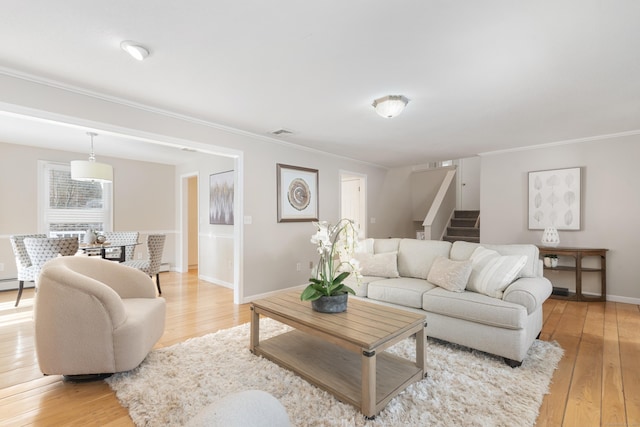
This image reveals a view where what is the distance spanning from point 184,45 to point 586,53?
280 centimetres

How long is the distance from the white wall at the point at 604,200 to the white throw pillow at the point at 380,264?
2.80 m

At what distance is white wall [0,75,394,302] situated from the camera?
2.66m

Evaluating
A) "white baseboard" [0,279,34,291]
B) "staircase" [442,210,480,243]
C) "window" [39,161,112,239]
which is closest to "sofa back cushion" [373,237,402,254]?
"staircase" [442,210,480,243]

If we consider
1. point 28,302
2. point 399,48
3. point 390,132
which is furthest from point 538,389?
point 28,302

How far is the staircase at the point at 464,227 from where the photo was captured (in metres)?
6.91

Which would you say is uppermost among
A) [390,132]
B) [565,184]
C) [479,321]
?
[390,132]

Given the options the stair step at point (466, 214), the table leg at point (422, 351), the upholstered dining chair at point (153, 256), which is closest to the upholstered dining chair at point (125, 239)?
the upholstered dining chair at point (153, 256)

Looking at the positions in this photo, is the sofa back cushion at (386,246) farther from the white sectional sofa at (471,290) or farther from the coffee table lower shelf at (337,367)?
the coffee table lower shelf at (337,367)

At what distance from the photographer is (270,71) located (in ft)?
8.06

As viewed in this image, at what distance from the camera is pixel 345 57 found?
224 cm

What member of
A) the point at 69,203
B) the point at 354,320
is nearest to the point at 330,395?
the point at 354,320

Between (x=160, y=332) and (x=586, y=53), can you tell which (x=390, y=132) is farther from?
(x=160, y=332)

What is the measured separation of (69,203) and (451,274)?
245 inches

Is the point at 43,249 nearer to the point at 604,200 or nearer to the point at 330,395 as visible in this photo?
the point at 330,395
